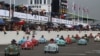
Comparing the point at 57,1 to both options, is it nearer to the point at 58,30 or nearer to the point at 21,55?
the point at 58,30

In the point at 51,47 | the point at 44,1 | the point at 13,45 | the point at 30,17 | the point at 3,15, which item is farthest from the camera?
the point at 44,1

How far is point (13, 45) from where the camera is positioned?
29281mm

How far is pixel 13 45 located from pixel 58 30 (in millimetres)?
38284

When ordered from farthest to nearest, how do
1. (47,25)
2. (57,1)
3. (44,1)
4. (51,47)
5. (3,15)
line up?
1. (44,1)
2. (57,1)
3. (47,25)
4. (3,15)
5. (51,47)

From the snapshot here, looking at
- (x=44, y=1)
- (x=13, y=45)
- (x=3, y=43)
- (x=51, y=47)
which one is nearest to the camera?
(x=13, y=45)

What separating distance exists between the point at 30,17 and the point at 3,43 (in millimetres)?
17524

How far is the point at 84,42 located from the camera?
172ft

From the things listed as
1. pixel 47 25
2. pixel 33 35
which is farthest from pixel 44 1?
pixel 33 35

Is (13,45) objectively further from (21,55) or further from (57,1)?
(57,1)

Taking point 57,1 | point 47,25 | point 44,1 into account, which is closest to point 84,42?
point 47,25

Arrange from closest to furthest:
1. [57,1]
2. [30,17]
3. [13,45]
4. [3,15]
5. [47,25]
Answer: [13,45] → [3,15] → [30,17] → [47,25] → [57,1]

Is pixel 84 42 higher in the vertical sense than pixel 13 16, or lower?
lower

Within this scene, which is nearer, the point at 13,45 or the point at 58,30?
the point at 13,45

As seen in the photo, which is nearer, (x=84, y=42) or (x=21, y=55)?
(x=21, y=55)
